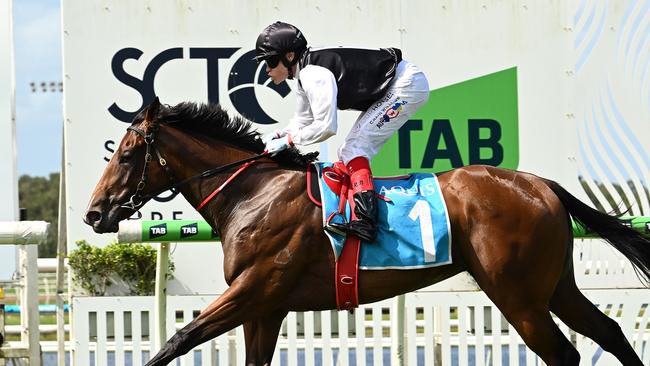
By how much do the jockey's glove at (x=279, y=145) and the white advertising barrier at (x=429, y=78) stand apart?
2.16 m

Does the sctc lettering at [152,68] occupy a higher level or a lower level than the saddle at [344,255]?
higher

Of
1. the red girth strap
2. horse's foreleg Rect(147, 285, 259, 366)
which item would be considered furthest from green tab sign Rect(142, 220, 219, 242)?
the red girth strap

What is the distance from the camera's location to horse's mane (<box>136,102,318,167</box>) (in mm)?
Answer: 5504

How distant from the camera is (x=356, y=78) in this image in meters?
5.38

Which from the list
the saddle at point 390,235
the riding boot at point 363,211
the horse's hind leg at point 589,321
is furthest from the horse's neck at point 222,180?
the horse's hind leg at point 589,321

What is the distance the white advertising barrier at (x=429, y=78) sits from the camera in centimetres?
745

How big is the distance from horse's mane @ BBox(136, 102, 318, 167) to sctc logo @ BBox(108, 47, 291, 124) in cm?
192

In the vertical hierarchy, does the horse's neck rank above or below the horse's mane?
below

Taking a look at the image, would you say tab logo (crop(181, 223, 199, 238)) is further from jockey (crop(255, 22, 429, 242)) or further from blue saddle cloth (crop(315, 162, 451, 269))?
blue saddle cloth (crop(315, 162, 451, 269))

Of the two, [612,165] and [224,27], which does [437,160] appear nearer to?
[612,165]

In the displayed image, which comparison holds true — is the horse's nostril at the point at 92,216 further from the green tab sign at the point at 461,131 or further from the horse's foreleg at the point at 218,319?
the green tab sign at the point at 461,131

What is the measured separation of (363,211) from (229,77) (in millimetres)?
2622

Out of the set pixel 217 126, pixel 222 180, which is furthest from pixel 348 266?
pixel 217 126

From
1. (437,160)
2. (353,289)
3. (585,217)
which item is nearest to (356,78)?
(353,289)
